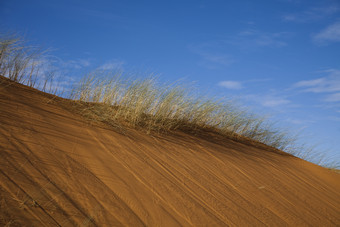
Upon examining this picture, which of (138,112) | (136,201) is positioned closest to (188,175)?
(136,201)

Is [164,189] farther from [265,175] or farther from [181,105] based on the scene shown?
[181,105]

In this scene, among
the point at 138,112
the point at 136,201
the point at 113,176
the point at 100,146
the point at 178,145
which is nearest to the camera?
the point at 136,201

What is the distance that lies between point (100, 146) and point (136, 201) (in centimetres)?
112

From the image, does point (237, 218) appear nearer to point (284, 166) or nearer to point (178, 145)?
point (178, 145)

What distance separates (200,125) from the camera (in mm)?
5766

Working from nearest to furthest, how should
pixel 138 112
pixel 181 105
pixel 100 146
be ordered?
pixel 100 146 < pixel 138 112 < pixel 181 105

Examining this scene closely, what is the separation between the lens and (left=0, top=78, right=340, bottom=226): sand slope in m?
2.12

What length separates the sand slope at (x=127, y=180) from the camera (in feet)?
6.95

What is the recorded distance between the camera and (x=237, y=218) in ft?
9.04

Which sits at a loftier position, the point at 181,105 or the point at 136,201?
the point at 181,105

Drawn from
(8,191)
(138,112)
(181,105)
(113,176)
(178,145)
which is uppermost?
(181,105)

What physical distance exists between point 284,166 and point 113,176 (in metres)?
4.03

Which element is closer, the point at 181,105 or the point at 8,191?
the point at 8,191

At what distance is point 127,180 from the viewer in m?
2.74
